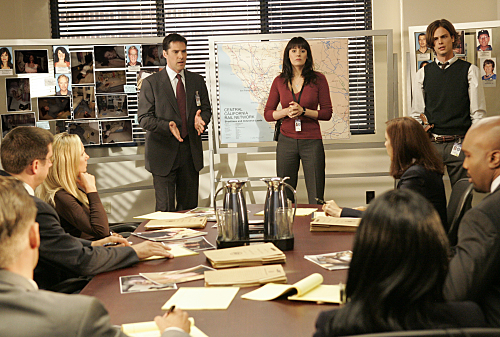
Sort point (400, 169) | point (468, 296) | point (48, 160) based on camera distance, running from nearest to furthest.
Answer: point (468, 296)
point (48, 160)
point (400, 169)

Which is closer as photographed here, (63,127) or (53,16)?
(63,127)

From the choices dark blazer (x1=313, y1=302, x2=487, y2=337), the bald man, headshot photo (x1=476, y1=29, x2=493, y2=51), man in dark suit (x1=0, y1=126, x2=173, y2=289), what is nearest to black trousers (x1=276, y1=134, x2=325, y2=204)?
headshot photo (x1=476, y1=29, x2=493, y2=51)

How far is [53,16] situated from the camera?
5309 millimetres

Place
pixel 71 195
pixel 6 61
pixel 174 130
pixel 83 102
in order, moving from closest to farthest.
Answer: pixel 71 195
pixel 174 130
pixel 6 61
pixel 83 102

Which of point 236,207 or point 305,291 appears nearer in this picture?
point 305,291

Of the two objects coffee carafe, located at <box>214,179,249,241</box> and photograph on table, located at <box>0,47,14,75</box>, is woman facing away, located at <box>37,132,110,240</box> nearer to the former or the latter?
coffee carafe, located at <box>214,179,249,241</box>

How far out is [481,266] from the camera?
127 cm

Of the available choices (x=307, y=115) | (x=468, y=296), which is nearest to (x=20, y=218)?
(x=468, y=296)

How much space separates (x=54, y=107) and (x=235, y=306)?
147 inches

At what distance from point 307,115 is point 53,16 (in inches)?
123

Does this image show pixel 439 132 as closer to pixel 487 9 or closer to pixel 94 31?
pixel 487 9

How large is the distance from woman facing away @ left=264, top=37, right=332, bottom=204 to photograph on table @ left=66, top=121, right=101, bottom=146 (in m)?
1.75

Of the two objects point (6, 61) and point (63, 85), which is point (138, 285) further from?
point (6, 61)

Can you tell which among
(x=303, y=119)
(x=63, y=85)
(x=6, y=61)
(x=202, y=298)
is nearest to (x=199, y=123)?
(x=303, y=119)
